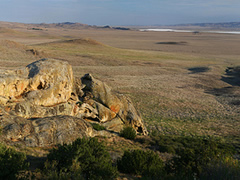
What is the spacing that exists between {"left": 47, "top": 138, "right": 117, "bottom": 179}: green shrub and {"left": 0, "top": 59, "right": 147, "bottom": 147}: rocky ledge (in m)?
2.96

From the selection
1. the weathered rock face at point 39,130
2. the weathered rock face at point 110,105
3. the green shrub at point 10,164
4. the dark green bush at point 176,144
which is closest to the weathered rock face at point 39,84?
the weathered rock face at point 110,105

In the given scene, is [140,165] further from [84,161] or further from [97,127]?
[97,127]

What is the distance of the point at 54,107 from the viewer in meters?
14.6

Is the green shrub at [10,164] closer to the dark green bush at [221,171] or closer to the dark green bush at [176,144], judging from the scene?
the dark green bush at [221,171]

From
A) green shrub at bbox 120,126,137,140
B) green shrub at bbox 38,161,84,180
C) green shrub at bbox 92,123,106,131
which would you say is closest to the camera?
green shrub at bbox 38,161,84,180

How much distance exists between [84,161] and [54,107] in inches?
282

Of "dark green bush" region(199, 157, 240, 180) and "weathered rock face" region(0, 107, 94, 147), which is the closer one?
"dark green bush" region(199, 157, 240, 180)

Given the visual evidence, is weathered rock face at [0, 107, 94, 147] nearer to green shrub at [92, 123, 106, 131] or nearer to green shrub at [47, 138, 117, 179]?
green shrub at [92, 123, 106, 131]

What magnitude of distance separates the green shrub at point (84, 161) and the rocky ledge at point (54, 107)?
2.96 m

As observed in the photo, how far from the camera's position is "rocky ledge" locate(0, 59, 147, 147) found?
36.6ft

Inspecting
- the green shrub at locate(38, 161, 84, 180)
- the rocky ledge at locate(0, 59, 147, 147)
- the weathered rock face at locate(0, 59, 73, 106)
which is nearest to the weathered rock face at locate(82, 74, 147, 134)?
the rocky ledge at locate(0, 59, 147, 147)

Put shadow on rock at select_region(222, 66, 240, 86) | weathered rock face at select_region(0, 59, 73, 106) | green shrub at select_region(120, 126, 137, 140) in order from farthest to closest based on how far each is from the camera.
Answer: shadow on rock at select_region(222, 66, 240, 86) < green shrub at select_region(120, 126, 137, 140) < weathered rock face at select_region(0, 59, 73, 106)

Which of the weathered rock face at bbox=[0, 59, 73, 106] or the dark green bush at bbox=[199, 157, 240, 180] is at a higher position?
the weathered rock face at bbox=[0, 59, 73, 106]

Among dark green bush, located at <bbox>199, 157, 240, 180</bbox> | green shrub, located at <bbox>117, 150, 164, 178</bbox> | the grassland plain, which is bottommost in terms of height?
the grassland plain
